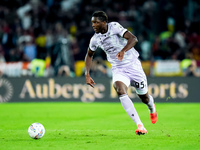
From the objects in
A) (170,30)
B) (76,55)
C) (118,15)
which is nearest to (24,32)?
(76,55)

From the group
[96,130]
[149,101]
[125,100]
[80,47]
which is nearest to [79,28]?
[80,47]

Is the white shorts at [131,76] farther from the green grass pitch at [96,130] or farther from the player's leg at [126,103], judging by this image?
the green grass pitch at [96,130]

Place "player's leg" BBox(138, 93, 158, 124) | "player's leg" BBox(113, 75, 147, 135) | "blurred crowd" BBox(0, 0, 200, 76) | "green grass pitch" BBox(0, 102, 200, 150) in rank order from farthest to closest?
"blurred crowd" BBox(0, 0, 200, 76)
"player's leg" BBox(138, 93, 158, 124)
"player's leg" BBox(113, 75, 147, 135)
"green grass pitch" BBox(0, 102, 200, 150)

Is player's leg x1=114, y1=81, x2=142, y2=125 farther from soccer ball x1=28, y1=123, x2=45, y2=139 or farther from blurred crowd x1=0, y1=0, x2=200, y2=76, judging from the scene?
blurred crowd x1=0, y1=0, x2=200, y2=76

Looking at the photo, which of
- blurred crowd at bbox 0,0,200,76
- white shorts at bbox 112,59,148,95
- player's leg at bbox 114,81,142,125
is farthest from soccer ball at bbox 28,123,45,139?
blurred crowd at bbox 0,0,200,76

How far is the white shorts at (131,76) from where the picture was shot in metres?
8.21

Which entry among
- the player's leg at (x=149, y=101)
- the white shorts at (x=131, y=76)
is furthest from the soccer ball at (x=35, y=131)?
the player's leg at (x=149, y=101)

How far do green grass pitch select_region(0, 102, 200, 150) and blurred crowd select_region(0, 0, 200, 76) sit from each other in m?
4.82

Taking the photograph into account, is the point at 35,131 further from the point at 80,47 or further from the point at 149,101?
the point at 80,47

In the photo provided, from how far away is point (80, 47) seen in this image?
19.1 meters

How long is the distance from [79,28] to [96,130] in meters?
12.1

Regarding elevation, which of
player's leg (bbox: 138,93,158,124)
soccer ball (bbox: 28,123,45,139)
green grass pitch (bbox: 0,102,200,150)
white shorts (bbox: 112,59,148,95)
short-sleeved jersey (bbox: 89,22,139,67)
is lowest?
green grass pitch (bbox: 0,102,200,150)

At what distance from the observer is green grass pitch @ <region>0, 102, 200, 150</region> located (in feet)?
22.4

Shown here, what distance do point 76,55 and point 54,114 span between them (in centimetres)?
611
